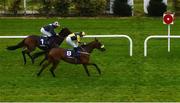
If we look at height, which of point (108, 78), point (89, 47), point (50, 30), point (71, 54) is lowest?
point (108, 78)

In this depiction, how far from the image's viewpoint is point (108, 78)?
A: 15328mm

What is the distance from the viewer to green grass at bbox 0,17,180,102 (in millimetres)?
13352

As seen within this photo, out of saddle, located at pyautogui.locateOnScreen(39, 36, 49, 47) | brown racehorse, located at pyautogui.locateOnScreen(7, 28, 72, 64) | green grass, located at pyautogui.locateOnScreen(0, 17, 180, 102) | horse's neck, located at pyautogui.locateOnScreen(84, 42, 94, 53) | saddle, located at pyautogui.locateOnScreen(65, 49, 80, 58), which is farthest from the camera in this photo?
saddle, located at pyautogui.locateOnScreen(39, 36, 49, 47)

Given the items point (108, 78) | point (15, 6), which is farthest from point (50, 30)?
point (15, 6)

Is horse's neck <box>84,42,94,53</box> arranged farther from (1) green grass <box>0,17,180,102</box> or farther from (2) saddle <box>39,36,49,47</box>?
(2) saddle <box>39,36,49,47</box>

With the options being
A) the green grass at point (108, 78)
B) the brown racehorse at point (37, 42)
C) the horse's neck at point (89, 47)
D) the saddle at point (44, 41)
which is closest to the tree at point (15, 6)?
the green grass at point (108, 78)

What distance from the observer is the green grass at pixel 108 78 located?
13352 mm

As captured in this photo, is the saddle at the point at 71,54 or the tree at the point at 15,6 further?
the tree at the point at 15,6

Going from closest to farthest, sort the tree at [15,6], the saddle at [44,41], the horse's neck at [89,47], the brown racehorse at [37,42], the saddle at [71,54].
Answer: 1. the saddle at [71,54]
2. the horse's neck at [89,47]
3. the brown racehorse at [37,42]
4. the saddle at [44,41]
5. the tree at [15,6]

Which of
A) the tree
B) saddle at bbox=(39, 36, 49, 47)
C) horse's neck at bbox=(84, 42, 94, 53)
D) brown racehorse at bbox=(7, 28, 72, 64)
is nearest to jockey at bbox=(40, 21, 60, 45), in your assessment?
saddle at bbox=(39, 36, 49, 47)

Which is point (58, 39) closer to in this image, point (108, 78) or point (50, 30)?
point (50, 30)

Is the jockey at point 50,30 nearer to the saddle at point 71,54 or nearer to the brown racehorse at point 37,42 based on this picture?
the brown racehorse at point 37,42

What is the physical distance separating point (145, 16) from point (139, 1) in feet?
13.2

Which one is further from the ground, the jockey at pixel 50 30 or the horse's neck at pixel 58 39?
the jockey at pixel 50 30
